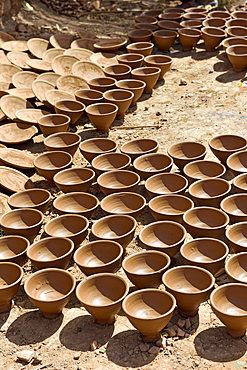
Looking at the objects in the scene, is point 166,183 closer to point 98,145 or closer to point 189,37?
point 98,145

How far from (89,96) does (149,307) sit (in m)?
4.88

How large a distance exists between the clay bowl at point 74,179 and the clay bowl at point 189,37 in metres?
5.34

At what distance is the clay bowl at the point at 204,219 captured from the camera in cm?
495

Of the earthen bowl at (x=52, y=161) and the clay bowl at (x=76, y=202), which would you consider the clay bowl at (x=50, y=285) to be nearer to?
the clay bowl at (x=76, y=202)

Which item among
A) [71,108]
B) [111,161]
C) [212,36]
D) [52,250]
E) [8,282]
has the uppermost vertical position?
[212,36]

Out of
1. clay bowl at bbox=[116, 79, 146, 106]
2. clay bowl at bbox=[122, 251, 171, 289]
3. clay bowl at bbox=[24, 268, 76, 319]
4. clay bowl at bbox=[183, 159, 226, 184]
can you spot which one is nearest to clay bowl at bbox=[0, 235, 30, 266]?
clay bowl at bbox=[24, 268, 76, 319]

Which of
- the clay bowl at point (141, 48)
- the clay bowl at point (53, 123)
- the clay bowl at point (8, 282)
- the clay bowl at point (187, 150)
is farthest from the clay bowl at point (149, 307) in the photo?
the clay bowl at point (141, 48)

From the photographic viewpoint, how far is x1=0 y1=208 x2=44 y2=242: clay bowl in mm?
5242

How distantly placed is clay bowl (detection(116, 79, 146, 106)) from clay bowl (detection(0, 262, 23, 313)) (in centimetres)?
442

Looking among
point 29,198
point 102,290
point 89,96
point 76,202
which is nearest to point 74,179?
point 76,202

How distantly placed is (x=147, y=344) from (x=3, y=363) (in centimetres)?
131

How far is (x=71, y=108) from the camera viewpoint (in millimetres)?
7793

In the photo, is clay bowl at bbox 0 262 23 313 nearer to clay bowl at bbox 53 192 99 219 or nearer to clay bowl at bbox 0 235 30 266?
clay bowl at bbox 0 235 30 266

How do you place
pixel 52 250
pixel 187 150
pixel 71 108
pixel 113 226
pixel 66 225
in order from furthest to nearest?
pixel 71 108 → pixel 187 150 → pixel 66 225 → pixel 113 226 → pixel 52 250
